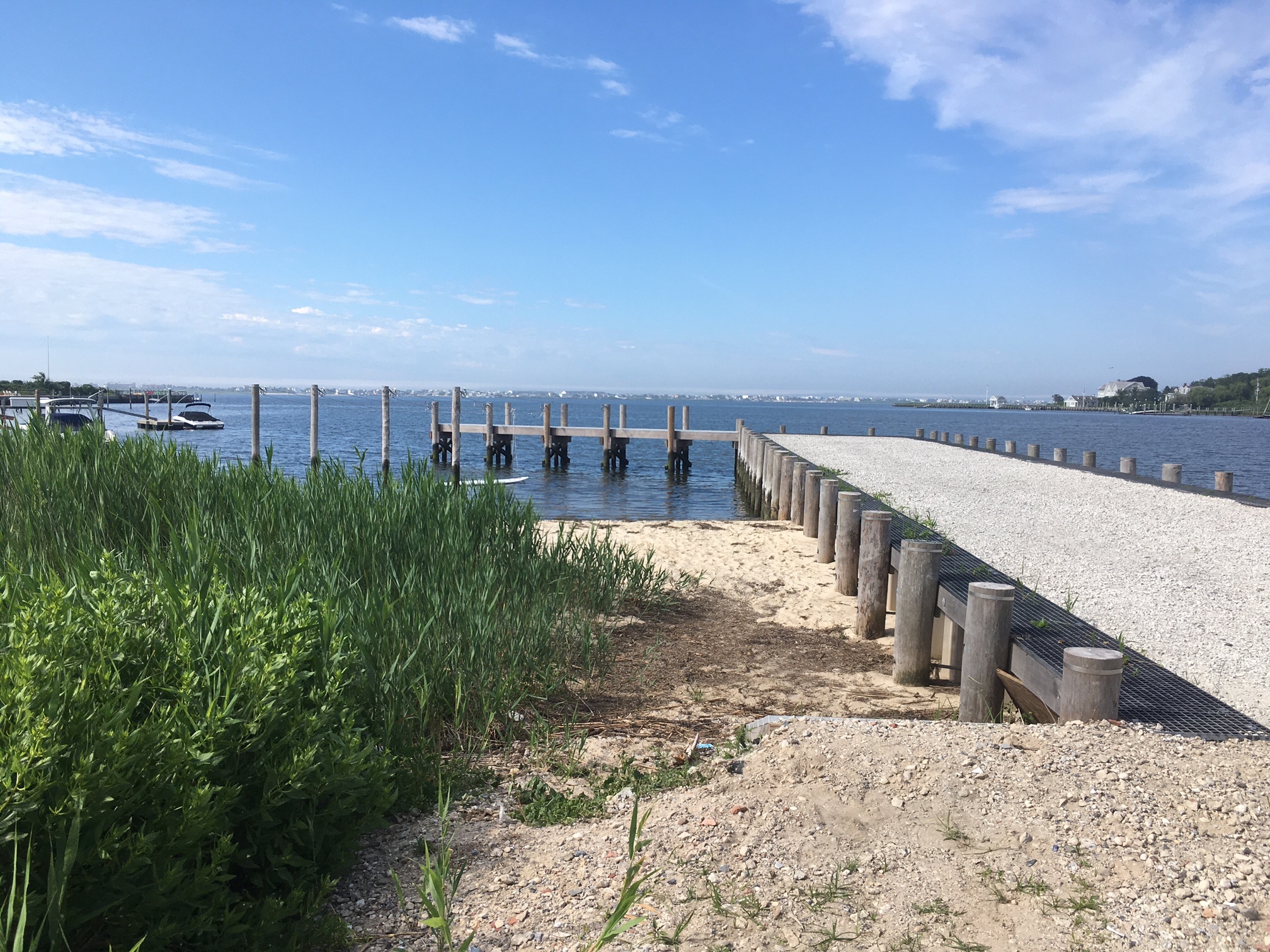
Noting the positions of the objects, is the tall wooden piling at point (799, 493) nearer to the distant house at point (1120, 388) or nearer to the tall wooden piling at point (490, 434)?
the tall wooden piling at point (490, 434)

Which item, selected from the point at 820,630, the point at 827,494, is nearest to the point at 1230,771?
the point at 820,630

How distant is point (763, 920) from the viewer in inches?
104

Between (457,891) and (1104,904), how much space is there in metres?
2.16

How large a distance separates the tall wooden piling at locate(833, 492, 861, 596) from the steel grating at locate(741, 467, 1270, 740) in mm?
1563

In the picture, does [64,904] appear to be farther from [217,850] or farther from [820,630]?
[820,630]

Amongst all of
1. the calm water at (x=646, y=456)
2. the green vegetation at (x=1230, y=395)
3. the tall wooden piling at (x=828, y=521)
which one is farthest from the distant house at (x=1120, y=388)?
the tall wooden piling at (x=828, y=521)

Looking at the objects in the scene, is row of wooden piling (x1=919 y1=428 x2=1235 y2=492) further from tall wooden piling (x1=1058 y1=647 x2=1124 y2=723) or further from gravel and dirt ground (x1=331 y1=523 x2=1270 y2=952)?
gravel and dirt ground (x1=331 y1=523 x2=1270 y2=952)

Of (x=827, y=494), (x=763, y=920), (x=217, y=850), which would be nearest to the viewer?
(x=217, y=850)

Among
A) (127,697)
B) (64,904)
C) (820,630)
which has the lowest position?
(820,630)

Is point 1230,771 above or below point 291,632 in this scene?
below

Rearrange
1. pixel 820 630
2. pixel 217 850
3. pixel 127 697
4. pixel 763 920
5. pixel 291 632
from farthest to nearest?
pixel 820 630
pixel 291 632
pixel 763 920
pixel 127 697
pixel 217 850

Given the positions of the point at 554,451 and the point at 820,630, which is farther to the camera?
the point at 554,451

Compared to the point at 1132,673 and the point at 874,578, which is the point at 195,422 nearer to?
the point at 874,578

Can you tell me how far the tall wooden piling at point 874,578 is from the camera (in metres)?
7.03
